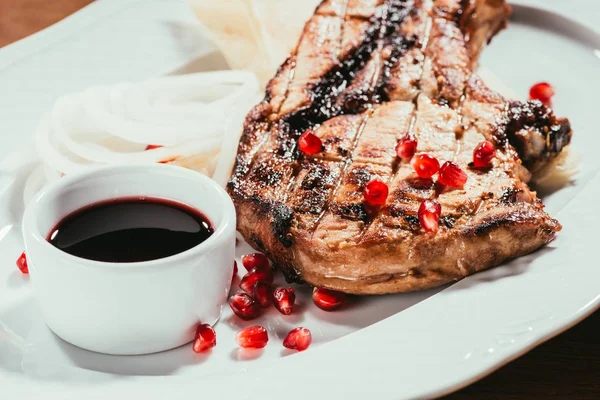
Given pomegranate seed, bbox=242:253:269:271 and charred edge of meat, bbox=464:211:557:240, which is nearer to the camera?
charred edge of meat, bbox=464:211:557:240

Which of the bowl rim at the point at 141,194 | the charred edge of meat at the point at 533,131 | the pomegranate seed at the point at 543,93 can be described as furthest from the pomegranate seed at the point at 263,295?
the pomegranate seed at the point at 543,93

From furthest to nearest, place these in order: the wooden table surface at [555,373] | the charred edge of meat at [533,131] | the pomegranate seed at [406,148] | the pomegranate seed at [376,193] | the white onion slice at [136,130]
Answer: the white onion slice at [136,130] < the charred edge of meat at [533,131] < the pomegranate seed at [406,148] < the pomegranate seed at [376,193] < the wooden table surface at [555,373]

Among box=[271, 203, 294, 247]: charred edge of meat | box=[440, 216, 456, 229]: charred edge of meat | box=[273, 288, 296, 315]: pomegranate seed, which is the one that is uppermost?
box=[440, 216, 456, 229]: charred edge of meat

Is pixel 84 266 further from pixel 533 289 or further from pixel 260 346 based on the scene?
pixel 533 289

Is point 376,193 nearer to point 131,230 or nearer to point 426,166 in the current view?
point 426,166

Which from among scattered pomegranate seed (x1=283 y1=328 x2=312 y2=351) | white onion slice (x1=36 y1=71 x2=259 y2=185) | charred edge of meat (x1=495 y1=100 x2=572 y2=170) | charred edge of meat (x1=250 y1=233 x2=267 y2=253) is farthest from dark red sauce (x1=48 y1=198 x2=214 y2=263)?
charred edge of meat (x1=495 y1=100 x2=572 y2=170)

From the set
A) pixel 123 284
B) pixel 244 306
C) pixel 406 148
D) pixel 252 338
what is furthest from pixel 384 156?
pixel 123 284

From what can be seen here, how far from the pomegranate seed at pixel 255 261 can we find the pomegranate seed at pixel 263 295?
15 centimetres

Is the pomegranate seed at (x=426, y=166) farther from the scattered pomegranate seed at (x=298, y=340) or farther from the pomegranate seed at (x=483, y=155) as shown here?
the scattered pomegranate seed at (x=298, y=340)

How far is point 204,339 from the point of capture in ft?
10.0

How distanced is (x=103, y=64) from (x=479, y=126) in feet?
8.62

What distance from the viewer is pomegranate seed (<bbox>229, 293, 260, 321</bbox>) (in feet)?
10.7

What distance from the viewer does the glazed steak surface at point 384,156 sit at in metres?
3.11

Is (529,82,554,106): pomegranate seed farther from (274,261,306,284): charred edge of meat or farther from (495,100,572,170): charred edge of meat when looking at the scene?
(274,261,306,284): charred edge of meat
